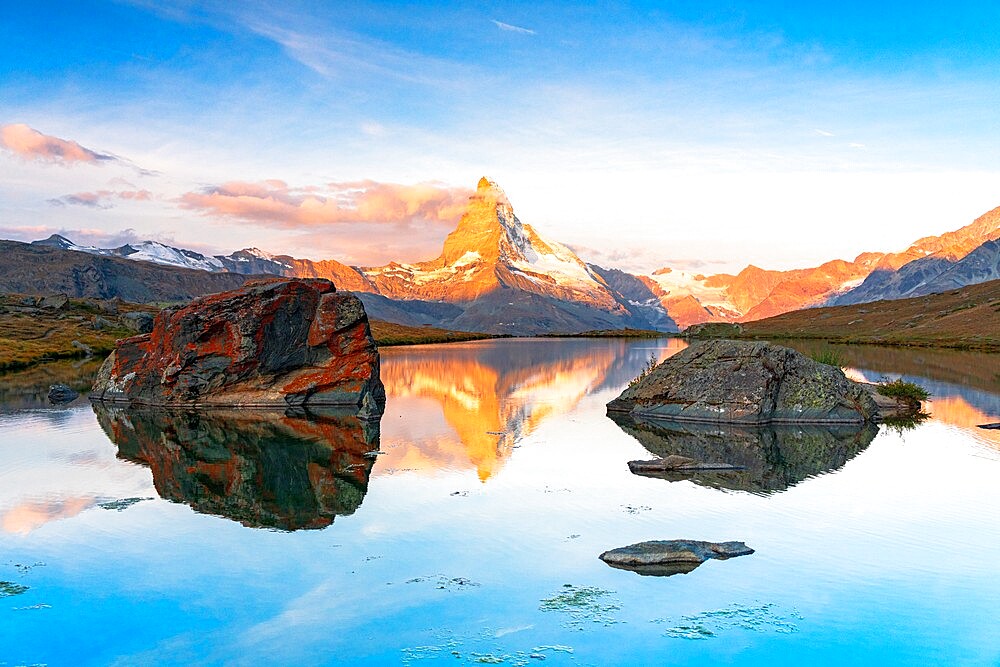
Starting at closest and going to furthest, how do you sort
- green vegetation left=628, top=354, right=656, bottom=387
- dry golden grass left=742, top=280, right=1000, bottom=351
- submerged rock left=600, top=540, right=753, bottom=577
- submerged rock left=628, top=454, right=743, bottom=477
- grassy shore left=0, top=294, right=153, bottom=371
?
submerged rock left=600, top=540, right=753, bottom=577, submerged rock left=628, top=454, right=743, bottom=477, green vegetation left=628, top=354, right=656, bottom=387, grassy shore left=0, top=294, right=153, bottom=371, dry golden grass left=742, top=280, right=1000, bottom=351

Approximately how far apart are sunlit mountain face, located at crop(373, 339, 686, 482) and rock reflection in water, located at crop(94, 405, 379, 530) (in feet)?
7.19

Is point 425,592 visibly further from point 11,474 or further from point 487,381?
point 487,381

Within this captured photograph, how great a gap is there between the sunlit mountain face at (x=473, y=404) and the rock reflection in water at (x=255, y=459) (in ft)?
7.19

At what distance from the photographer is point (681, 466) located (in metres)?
31.3

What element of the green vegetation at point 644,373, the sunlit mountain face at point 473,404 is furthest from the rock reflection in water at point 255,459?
the green vegetation at point 644,373

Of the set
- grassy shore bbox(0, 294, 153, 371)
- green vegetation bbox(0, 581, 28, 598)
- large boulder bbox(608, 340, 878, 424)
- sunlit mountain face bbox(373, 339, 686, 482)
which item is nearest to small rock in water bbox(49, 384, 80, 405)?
sunlit mountain face bbox(373, 339, 686, 482)

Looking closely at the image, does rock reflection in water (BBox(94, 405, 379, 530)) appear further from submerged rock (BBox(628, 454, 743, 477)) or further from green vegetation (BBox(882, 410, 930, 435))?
green vegetation (BBox(882, 410, 930, 435))

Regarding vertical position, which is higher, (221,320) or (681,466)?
(221,320)

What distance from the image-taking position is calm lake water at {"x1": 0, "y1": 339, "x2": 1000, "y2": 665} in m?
15.5

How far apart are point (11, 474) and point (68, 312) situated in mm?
127939

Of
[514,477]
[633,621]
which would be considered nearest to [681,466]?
[514,477]

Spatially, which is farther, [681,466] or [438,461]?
[438,461]

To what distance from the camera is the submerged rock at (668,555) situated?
64.0ft

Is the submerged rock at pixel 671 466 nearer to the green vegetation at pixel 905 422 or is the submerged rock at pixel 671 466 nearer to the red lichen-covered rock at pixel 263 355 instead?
the green vegetation at pixel 905 422
